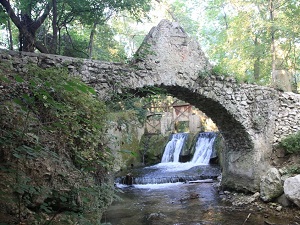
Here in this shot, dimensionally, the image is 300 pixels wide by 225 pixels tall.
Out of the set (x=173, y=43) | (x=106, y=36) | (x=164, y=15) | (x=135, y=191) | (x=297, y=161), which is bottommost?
(x=135, y=191)

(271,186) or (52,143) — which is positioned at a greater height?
(52,143)

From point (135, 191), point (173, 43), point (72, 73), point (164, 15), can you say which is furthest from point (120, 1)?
point (164, 15)

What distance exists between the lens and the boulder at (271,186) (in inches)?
Result: 227

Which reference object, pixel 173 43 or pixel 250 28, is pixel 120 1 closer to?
pixel 173 43

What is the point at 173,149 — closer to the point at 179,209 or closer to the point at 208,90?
the point at 179,209

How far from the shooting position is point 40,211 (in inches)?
78.7

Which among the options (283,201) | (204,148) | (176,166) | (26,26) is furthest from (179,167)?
(26,26)

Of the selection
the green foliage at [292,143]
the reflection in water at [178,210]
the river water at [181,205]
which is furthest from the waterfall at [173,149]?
the green foliage at [292,143]

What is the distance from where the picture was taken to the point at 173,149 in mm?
13000

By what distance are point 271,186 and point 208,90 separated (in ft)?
8.14

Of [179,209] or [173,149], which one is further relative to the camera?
[173,149]

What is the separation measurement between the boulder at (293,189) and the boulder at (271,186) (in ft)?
1.42

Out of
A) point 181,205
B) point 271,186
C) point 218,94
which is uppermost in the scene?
point 218,94

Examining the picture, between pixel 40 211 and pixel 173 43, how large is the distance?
437 cm
